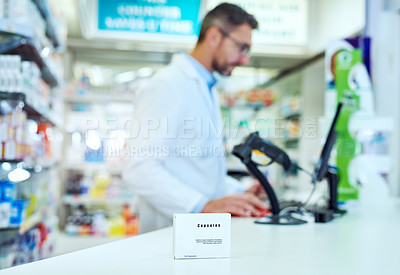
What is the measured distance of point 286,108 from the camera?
740cm

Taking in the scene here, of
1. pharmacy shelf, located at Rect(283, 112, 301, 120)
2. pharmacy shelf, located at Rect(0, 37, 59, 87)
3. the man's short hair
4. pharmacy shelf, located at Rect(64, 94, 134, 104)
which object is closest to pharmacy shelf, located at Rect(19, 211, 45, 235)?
pharmacy shelf, located at Rect(0, 37, 59, 87)

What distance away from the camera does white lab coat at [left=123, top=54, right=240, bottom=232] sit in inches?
81.0

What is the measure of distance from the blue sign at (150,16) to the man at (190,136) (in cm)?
325

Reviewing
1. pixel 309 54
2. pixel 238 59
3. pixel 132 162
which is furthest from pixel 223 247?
pixel 309 54

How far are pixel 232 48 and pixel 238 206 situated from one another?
906mm

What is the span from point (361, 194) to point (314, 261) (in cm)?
198

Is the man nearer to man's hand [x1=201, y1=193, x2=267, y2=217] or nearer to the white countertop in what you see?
man's hand [x1=201, y1=193, x2=267, y2=217]

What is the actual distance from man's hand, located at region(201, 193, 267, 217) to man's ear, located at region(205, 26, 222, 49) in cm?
89

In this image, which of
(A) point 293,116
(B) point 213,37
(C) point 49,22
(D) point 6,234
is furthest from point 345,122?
(A) point 293,116

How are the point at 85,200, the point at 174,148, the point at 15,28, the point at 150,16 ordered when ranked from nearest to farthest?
the point at 174,148 → the point at 15,28 → the point at 150,16 → the point at 85,200

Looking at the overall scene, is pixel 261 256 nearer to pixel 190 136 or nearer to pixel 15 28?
pixel 190 136

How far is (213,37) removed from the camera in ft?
7.91

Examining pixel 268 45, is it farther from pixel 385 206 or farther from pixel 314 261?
pixel 314 261

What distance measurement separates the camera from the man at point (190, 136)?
2.03 m
